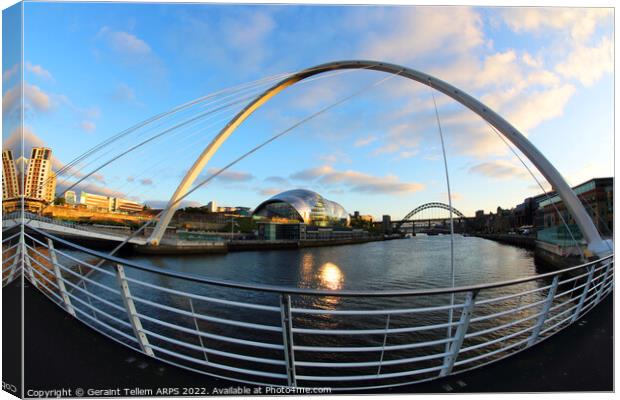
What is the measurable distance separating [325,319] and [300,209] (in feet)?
119

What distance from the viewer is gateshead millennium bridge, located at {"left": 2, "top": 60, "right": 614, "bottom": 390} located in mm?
1409

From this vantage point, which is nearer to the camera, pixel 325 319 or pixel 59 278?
pixel 59 278

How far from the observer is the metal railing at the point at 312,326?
1335 mm

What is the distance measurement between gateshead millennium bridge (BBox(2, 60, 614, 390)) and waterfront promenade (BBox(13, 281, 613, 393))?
7cm

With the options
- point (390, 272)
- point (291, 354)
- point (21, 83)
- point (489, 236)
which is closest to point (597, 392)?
point (291, 354)

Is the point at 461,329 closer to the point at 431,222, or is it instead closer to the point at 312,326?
the point at 312,326

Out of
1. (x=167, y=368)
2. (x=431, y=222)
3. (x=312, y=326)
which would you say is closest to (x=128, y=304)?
(x=167, y=368)

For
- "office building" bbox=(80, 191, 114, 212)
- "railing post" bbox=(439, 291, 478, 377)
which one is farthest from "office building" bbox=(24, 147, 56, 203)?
"office building" bbox=(80, 191, 114, 212)

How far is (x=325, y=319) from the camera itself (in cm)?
529

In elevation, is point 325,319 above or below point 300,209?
below

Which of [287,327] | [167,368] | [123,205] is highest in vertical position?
[123,205]

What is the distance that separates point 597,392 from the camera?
1.79 m

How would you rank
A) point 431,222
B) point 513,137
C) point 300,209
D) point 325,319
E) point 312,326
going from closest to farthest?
point 312,326 < point 513,137 < point 325,319 < point 300,209 < point 431,222

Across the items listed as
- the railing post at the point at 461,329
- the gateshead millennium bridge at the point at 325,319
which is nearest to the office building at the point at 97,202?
the gateshead millennium bridge at the point at 325,319
